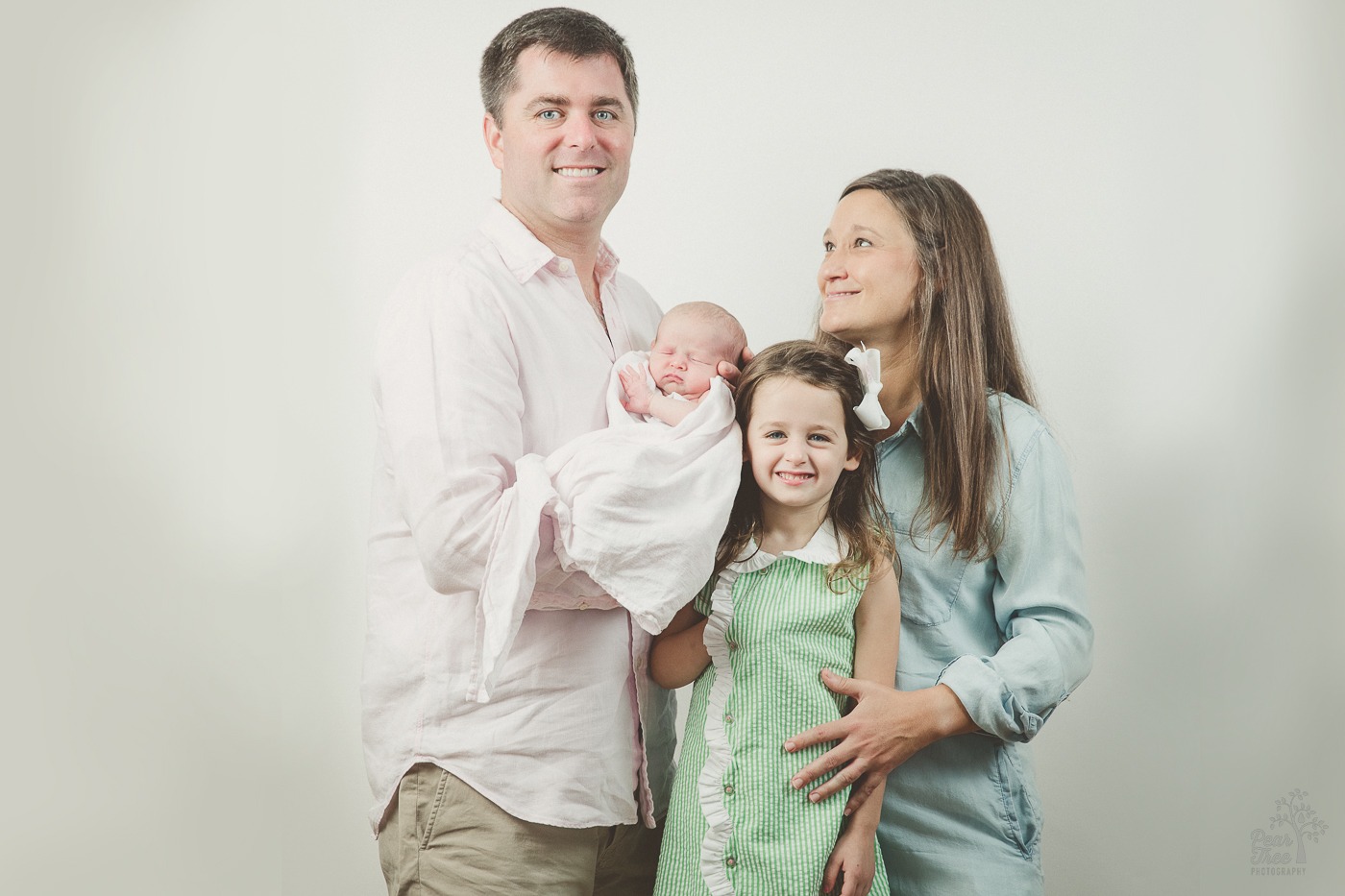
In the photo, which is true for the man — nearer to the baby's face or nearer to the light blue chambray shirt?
the baby's face

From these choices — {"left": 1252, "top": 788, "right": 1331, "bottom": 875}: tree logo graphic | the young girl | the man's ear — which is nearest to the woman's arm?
the young girl

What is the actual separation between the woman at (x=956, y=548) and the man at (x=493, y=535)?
0.43 metres

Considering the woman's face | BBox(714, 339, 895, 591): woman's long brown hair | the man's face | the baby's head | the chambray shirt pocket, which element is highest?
the man's face

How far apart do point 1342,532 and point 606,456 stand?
6.61 feet

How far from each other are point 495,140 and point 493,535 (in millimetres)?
798

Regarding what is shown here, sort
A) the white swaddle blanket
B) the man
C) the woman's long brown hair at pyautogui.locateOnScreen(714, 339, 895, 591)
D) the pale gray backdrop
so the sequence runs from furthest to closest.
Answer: the pale gray backdrop → the woman's long brown hair at pyautogui.locateOnScreen(714, 339, 895, 591) → the man → the white swaddle blanket

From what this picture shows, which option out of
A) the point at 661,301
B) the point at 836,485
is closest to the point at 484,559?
the point at 836,485

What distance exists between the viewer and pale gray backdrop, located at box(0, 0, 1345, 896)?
2.70 m

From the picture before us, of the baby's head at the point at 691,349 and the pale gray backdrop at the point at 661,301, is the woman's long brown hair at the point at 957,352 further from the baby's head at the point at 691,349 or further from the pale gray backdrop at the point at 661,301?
the pale gray backdrop at the point at 661,301

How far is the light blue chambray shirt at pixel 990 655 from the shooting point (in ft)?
6.51

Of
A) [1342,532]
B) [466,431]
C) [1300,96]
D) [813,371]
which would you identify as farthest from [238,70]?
[1342,532]

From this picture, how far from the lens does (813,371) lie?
187 cm

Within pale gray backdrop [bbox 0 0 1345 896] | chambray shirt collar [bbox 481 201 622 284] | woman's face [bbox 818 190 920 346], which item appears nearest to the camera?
chambray shirt collar [bbox 481 201 622 284]

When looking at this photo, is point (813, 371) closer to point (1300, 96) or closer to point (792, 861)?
point (792, 861)
